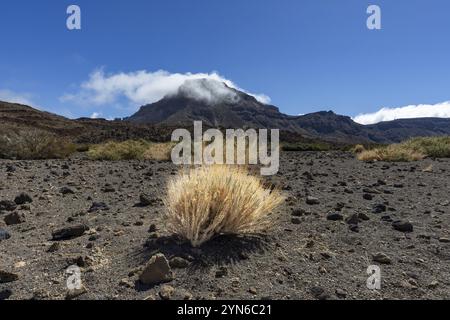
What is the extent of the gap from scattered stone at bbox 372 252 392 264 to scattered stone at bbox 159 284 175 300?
5.76 feet

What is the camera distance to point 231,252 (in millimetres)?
3908

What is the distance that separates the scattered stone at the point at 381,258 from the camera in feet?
12.5

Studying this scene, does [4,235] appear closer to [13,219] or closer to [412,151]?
[13,219]

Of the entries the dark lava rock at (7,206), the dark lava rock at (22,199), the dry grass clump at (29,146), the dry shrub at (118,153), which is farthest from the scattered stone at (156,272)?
the dry grass clump at (29,146)

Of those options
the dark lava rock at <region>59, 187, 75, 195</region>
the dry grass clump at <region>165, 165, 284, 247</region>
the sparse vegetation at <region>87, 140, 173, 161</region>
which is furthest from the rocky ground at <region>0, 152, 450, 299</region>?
the sparse vegetation at <region>87, 140, 173, 161</region>

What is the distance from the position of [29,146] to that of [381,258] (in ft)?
43.2

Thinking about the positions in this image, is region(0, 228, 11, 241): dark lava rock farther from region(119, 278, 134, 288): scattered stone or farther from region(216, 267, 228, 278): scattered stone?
region(216, 267, 228, 278): scattered stone

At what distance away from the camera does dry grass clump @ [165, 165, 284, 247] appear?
4051mm

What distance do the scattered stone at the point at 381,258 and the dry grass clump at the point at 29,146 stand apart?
12710 millimetres

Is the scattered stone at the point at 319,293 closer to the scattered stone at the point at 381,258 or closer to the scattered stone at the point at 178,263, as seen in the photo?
the scattered stone at the point at 381,258

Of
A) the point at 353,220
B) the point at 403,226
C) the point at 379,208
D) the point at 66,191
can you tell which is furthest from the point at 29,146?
the point at 403,226
